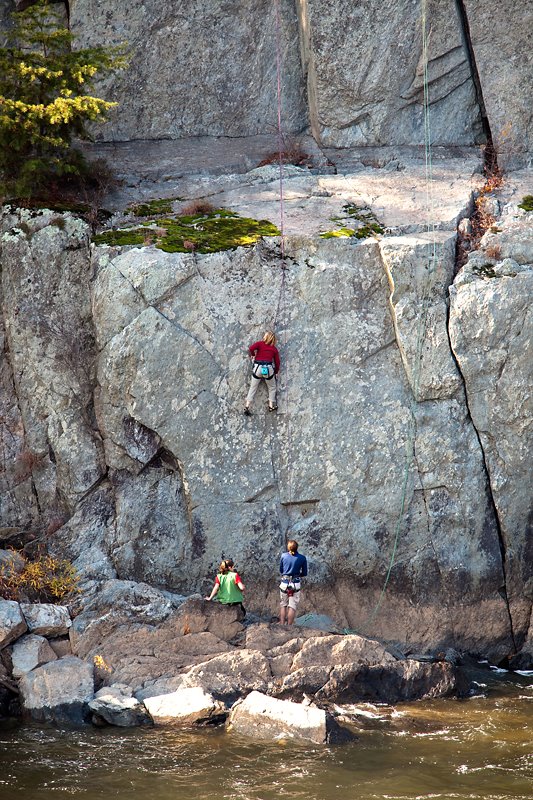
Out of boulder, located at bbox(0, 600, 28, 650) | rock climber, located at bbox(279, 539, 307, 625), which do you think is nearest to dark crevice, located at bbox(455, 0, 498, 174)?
rock climber, located at bbox(279, 539, 307, 625)

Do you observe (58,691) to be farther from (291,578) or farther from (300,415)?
(300,415)

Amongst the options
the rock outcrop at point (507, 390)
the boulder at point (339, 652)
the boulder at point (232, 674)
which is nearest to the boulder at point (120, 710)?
the boulder at point (232, 674)

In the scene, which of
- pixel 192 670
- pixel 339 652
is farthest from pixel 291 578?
pixel 192 670

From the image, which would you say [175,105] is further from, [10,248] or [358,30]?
[10,248]

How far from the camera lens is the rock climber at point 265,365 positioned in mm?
17078

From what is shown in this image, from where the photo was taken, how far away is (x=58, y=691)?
1453 centimetres

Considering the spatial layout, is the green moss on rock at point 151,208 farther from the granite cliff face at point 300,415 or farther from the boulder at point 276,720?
the boulder at point 276,720

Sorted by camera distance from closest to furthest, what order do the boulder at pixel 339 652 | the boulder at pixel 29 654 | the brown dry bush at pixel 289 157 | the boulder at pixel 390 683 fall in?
the boulder at pixel 390 683 < the boulder at pixel 29 654 < the boulder at pixel 339 652 < the brown dry bush at pixel 289 157

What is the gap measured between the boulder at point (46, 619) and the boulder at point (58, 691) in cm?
81

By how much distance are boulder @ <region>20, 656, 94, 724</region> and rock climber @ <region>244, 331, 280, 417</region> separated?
5201 mm

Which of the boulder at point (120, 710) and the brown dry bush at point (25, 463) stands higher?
the brown dry bush at point (25, 463)

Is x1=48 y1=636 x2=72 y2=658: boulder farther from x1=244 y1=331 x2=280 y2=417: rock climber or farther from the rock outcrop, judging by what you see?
the rock outcrop

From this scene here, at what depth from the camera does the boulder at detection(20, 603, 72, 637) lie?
51.1 feet

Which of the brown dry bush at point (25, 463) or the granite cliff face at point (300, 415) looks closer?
the granite cliff face at point (300, 415)
